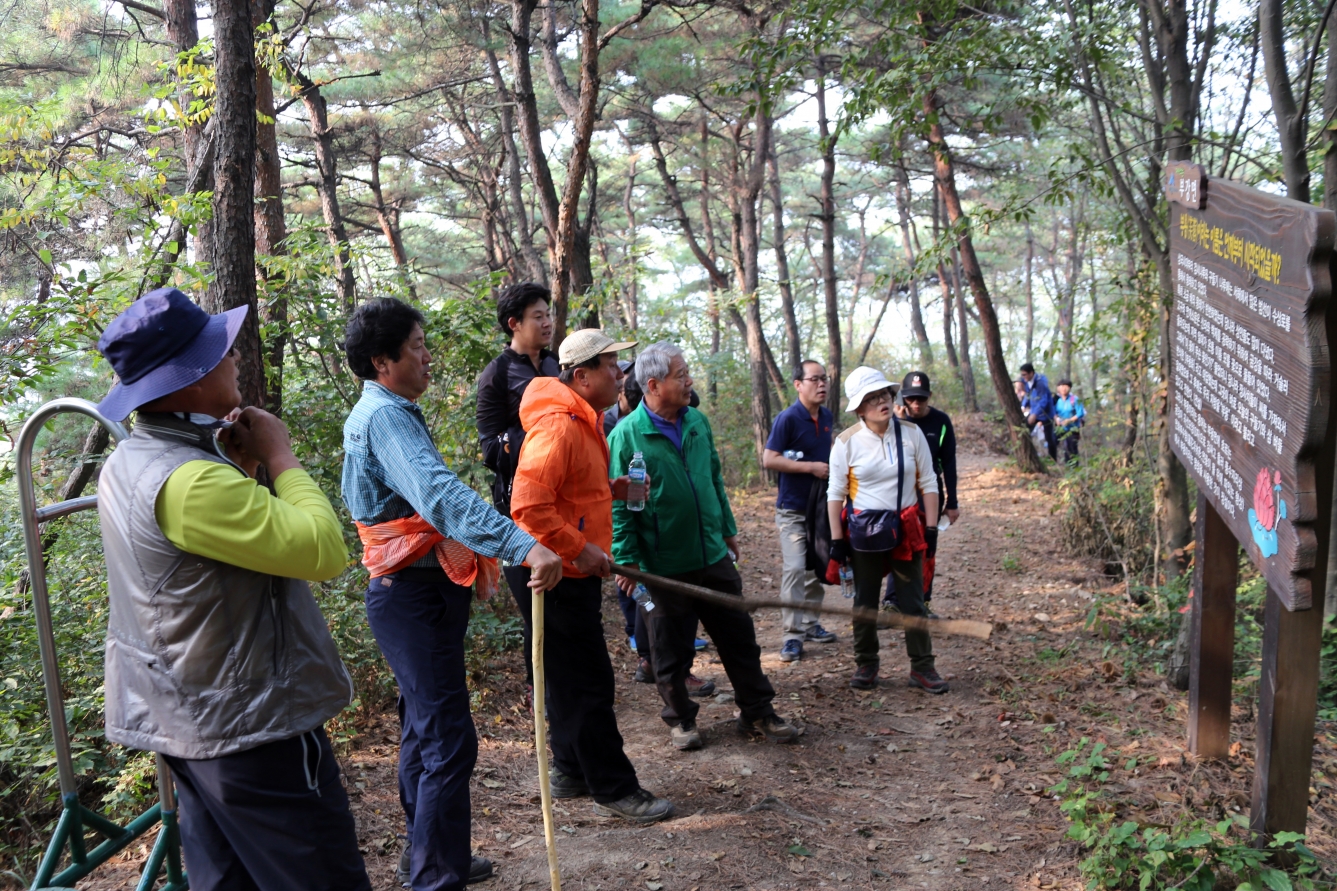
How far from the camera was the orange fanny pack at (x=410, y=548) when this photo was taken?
10.8ft

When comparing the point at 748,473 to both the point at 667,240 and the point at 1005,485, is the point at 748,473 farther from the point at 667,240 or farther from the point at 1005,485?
the point at 667,240

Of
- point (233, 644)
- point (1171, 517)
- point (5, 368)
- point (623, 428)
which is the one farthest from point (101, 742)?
point (1171, 517)

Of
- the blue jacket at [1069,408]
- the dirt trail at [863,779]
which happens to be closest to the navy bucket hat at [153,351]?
the dirt trail at [863,779]

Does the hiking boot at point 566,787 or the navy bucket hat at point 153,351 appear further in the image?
the hiking boot at point 566,787

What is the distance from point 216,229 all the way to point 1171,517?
6476 mm

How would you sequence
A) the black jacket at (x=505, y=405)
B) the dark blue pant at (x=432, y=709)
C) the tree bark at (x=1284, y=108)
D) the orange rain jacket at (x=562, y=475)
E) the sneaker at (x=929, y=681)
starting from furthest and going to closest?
the sneaker at (x=929, y=681)
the black jacket at (x=505, y=405)
the tree bark at (x=1284, y=108)
the orange rain jacket at (x=562, y=475)
the dark blue pant at (x=432, y=709)

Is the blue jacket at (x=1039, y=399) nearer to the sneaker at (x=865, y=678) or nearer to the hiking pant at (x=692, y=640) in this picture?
the sneaker at (x=865, y=678)

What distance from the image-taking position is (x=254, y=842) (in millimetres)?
2260

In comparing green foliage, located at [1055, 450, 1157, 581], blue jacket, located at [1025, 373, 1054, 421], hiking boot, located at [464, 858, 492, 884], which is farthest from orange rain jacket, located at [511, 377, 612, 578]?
blue jacket, located at [1025, 373, 1054, 421]

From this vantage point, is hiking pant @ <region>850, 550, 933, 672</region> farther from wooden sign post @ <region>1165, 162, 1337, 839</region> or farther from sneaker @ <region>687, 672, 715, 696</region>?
wooden sign post @ <region>1165, 162, 1337, 839</region>

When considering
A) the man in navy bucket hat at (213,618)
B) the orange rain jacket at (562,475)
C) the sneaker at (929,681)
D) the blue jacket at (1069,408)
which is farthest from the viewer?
the blue jacket at (1069,408)

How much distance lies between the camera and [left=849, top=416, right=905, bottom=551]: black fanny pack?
5902mm

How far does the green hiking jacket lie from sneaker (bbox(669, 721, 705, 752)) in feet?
A: 2.93

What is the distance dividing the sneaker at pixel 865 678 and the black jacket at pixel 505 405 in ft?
8.90
